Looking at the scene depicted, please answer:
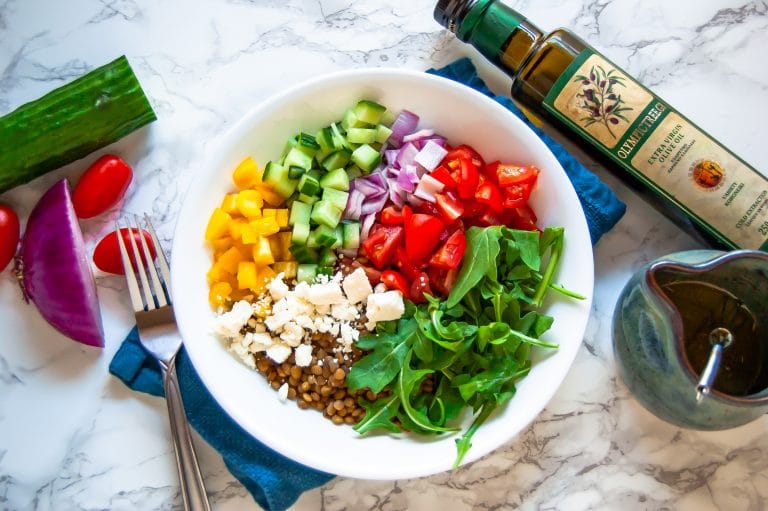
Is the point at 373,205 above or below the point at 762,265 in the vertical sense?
below

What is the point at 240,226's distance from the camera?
1506mm

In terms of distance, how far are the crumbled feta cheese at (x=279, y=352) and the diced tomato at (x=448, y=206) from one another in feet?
1.39

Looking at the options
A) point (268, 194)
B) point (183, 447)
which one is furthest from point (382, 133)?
point (183, 447)

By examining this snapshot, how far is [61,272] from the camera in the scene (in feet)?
5.29

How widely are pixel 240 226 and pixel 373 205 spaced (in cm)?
29

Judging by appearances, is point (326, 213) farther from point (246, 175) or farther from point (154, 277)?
point (154, 277)

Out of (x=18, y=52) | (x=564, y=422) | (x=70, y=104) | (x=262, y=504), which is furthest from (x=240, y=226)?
(x=564, y=422)

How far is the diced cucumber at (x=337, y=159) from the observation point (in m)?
1.56

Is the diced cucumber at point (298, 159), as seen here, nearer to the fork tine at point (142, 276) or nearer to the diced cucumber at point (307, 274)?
the diced cucumber at point (307, 274)

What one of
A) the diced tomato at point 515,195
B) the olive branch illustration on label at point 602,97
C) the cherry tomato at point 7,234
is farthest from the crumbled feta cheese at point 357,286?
the cherry tomato at point 7,234

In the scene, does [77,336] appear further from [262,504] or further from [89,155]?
[262,504]

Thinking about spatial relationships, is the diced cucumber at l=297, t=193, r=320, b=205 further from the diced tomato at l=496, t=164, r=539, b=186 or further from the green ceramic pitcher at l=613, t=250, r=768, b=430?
the green ceramic pitcher at l=613, t=250, r=768, b=430

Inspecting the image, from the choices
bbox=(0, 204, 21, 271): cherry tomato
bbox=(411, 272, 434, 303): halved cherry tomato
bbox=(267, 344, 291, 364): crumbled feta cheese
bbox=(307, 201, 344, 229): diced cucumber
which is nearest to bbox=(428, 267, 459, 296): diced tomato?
bbox=(411, 272, 434, 303): halved cherry tomato

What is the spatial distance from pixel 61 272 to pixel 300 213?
1.81 feet
